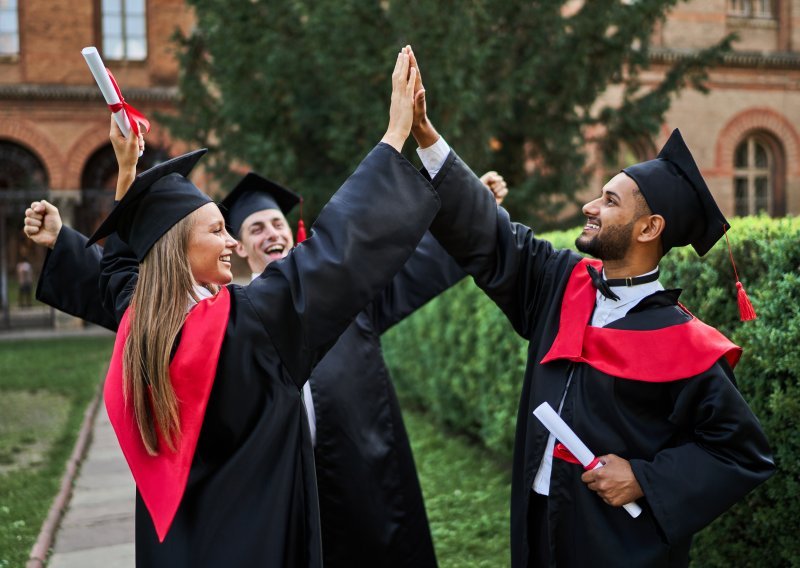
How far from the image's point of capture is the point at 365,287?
7.23 ft

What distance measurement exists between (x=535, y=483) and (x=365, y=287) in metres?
0.87

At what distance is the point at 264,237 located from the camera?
3582 millimetres

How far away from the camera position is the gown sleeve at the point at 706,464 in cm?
220

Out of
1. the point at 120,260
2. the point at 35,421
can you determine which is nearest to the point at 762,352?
the point at 120,260

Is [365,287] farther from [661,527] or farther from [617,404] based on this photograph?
[661,527]

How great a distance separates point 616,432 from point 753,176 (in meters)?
19.1

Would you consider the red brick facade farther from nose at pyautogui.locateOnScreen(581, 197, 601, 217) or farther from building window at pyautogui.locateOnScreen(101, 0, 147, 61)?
nose at pyautogui.locateOnScreen(581, 197, 601, 217)

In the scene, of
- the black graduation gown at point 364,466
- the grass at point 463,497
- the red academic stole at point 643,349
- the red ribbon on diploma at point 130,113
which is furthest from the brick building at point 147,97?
the red ribbon on diploma at point 130,113

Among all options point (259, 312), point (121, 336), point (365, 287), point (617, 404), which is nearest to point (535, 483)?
point (617, 404)

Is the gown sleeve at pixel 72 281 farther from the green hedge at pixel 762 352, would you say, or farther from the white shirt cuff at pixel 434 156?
the green hedge at pixel 762 352

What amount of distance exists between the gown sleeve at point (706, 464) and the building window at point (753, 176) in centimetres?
1854

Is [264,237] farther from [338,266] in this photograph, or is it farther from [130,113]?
→ [338,266]

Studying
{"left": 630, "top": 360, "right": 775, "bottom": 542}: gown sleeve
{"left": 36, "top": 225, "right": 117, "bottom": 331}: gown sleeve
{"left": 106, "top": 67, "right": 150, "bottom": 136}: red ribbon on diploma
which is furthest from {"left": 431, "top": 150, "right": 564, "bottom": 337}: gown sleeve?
{"left": 36, "top": 225, "right": 117, "bottom": 331}: gown sleeve

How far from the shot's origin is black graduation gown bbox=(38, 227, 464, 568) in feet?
10.2
